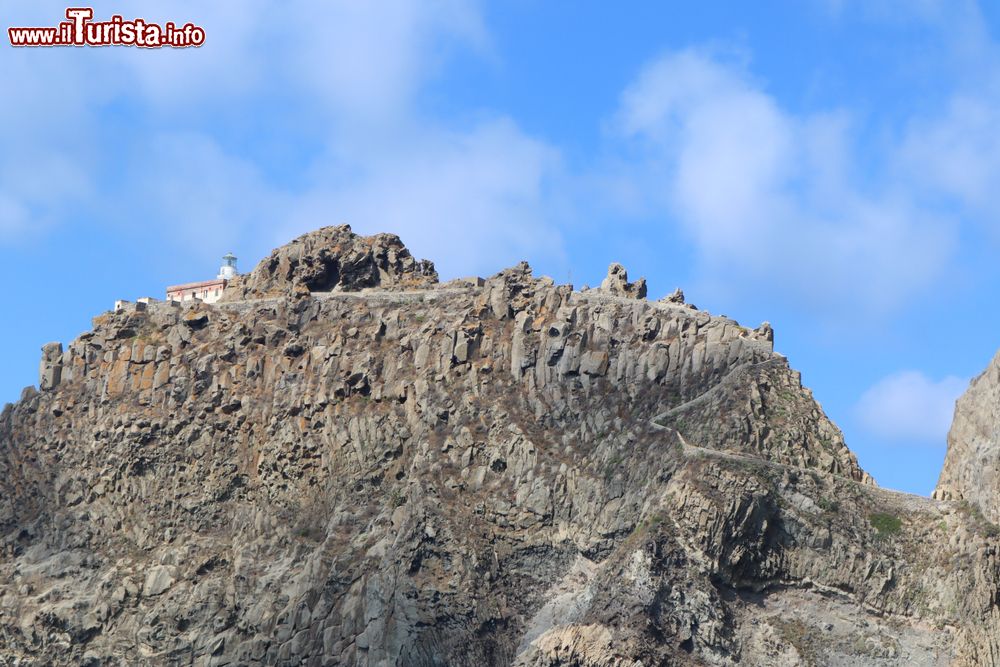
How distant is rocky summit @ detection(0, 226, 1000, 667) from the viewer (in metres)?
175

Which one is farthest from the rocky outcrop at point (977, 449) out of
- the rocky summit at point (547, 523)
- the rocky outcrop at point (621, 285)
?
the rocky outcrop at point (621, 285)

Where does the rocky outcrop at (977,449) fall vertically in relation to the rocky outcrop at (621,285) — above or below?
below

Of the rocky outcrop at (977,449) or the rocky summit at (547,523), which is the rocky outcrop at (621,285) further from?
the rocky outcrop at (977,449)

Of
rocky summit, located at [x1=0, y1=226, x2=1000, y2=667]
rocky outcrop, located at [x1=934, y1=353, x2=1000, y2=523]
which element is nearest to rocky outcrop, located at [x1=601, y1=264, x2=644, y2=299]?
rocky summit, located at [x1=0, y1=226, x2=1000, y2=667]

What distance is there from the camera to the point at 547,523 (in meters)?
185

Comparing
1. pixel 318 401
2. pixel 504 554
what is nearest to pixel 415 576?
pixel 504 554

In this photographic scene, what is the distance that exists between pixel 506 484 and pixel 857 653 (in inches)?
1071

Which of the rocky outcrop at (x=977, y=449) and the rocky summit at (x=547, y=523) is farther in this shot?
the rocky outcrop at (x=977, y=449)

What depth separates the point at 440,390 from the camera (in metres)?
193

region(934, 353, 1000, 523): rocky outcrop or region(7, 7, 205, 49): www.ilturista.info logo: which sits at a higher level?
region(7, 7, 205, 49): www.ilturista.info logo

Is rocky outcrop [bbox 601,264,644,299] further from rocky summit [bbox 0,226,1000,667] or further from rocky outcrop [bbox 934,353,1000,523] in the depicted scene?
rocky outcrop [bbox 934,353,1000,523]

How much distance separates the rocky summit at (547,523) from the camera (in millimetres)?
174875

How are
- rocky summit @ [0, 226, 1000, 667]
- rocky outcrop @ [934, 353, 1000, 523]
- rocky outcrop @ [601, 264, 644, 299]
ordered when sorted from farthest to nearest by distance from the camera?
1. rocky outcrop @ [601, 264, 644, 299]
2. rocky outcrop @ [934, 353, 1000, 523]
3. rocky summit @ [0, 226, 1000, 667]

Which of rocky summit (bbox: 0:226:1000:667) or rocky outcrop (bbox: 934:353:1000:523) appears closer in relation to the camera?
rocky summit (bbox: 0:226:1000:667)
